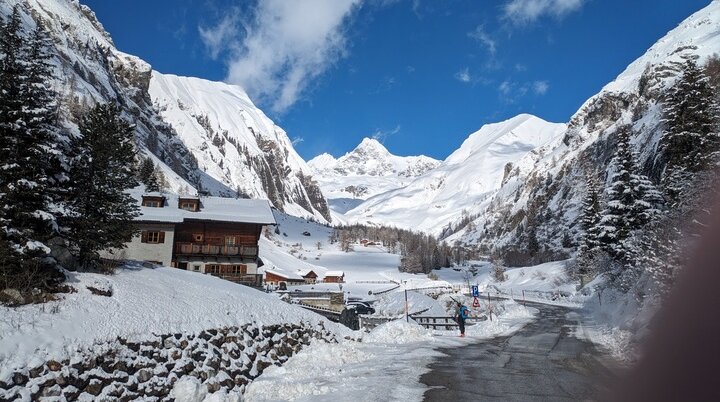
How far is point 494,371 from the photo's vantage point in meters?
14.9

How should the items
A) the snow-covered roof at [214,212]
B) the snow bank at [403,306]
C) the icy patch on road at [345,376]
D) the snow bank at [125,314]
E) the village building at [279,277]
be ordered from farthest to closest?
the village building at [279,277] < the snow bank at [403,306] < the snow-covered roof at [214,212] < the icy patch on road at [345,376] < the snow bank at [125,314]

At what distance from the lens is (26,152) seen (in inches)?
497

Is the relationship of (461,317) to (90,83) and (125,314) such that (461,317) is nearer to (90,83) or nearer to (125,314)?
(125,314)

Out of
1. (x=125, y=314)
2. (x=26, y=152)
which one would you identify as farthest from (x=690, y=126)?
(x=26, y=152)

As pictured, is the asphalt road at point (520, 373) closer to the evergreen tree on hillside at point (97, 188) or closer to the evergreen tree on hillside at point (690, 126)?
the evergreen tree on hillside at point (97, 188)

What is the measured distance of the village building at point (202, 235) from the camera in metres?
40.5

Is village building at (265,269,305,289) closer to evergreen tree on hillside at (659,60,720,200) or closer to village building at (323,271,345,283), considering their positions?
village building at (323,271,345,283)

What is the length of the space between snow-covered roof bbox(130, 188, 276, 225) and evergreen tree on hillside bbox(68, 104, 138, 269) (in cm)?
2442

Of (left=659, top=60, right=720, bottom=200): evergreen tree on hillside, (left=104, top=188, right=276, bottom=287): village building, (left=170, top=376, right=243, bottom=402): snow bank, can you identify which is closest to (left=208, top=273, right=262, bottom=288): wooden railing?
(left=104, top=188, right=276, bottom=287): village building

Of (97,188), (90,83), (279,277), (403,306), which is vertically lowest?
(403,306)

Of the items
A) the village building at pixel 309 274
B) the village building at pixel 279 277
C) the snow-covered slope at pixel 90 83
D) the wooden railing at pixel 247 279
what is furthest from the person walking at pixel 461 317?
the snow-covered slope at pixel 90 83

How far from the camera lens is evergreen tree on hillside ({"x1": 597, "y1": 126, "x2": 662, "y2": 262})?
35.3m

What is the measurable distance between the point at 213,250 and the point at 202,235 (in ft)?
7.06

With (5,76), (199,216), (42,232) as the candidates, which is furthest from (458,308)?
(199,216)
